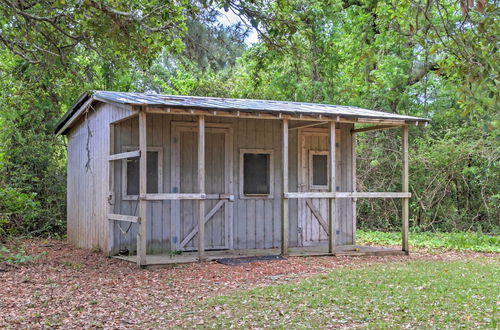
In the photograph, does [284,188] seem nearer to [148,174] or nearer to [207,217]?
[207,217]

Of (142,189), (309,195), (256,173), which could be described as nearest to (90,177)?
(142,189)

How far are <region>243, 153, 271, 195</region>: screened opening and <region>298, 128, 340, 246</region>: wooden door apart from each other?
81 centimetres

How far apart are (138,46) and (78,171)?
6.33 meters

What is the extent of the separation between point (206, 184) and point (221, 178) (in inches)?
13.9

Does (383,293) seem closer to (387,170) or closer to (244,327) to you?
(244,327)

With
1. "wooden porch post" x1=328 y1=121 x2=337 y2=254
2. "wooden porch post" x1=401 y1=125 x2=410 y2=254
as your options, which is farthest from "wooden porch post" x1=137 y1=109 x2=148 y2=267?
"wooden porch post" x1=401 y1=125 x2=410 y2=254

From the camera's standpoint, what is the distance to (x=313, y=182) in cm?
1261

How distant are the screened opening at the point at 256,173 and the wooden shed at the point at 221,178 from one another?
0.07ft

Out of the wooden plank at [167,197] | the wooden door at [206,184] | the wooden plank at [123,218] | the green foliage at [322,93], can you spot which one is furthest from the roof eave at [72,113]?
the wooden plank at [167,197]

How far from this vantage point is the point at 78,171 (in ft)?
44.0

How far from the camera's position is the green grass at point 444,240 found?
13.4 m

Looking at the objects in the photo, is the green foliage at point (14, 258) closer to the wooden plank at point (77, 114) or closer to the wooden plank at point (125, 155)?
the wooden plank at point (125, 155)

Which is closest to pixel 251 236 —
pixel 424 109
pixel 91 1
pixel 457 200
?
pixel 91 1

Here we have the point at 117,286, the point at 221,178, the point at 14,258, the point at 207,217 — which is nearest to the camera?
the point at 117,286
